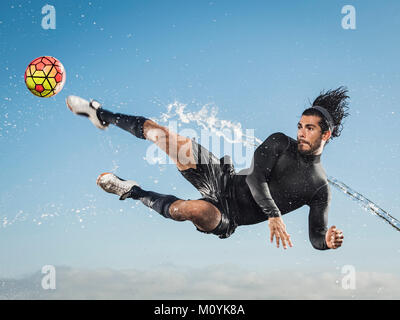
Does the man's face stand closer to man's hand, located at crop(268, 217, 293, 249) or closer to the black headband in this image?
the black headband

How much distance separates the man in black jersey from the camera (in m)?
6.06

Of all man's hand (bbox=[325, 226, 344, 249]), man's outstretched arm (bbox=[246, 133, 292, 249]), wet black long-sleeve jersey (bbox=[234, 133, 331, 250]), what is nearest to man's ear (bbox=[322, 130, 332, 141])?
wet black long-sleeve jersey (bbox=[234, 133, 331, 250])

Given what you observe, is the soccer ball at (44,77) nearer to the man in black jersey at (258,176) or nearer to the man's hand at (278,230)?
the man in black jersey at (258,176)

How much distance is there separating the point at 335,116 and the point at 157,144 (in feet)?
9.11

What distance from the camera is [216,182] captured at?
6.29 meters

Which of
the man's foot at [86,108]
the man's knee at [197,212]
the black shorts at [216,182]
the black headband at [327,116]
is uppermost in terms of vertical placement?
the man's foot at [86,108]

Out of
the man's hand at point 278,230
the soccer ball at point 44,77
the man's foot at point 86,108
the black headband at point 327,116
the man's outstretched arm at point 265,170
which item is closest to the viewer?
the man's hand at point 278,230

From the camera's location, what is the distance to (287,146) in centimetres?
611

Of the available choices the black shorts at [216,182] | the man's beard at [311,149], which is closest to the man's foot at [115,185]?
the black shorts at [216,182]

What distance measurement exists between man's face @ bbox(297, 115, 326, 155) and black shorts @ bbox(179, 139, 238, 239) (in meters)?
1.13

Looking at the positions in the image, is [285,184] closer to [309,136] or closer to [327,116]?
[309,136]

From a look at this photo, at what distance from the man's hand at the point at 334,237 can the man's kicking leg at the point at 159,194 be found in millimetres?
1584

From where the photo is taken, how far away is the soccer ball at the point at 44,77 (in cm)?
654
